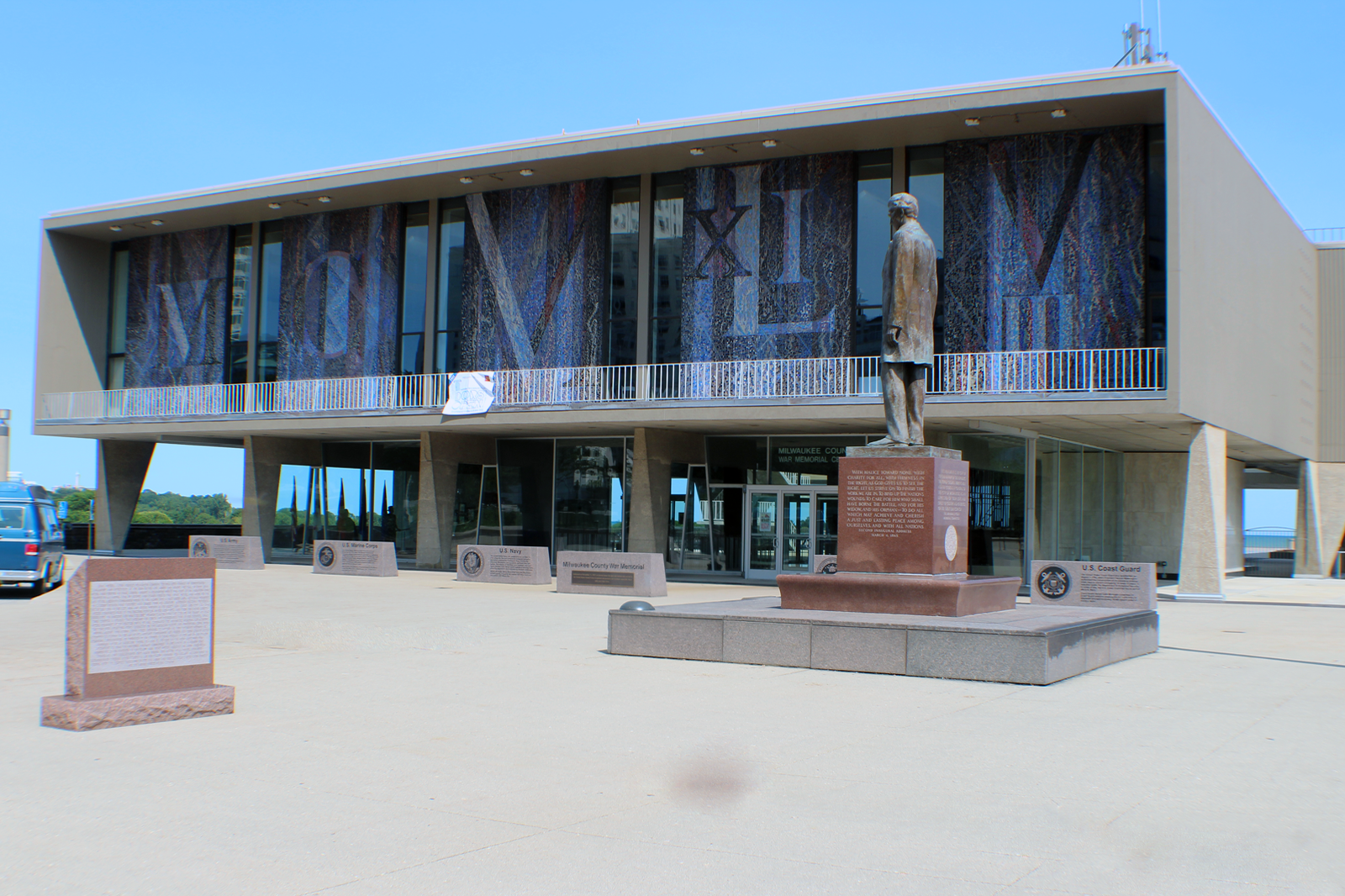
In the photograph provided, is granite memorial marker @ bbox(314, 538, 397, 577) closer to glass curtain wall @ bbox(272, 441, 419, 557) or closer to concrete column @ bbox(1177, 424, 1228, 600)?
glass curtain wall @ bbox(272, 441, 419, 557)

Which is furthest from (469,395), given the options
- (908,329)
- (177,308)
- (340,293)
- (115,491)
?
(908,329)

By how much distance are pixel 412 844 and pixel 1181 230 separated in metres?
19.8

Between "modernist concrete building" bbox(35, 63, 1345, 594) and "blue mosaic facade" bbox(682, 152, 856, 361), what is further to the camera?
"blue mosaic facade" bbox(682, 152, 856, 361)

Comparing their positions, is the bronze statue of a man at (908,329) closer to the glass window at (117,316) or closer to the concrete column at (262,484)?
the concrete column at (262,484)

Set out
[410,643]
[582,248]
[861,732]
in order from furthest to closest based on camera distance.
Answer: [582,248] → [410,643] → [861,732]

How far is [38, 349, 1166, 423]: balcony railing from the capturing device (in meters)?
23.3

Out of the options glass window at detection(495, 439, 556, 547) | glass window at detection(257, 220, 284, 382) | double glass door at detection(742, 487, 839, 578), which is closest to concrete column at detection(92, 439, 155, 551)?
glass window at detection(257, 220, 284, 382)

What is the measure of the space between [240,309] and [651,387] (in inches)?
555

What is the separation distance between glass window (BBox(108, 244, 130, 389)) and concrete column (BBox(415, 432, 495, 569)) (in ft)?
42.6

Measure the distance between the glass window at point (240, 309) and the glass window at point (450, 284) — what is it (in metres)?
7.05

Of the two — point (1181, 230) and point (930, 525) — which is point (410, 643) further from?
point (1181, 230)

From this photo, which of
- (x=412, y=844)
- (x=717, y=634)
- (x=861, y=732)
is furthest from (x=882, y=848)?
(x=717, y=634)

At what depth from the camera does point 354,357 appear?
103ft

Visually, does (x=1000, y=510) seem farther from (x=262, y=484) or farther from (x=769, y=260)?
(x=262, y=484)
